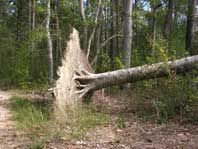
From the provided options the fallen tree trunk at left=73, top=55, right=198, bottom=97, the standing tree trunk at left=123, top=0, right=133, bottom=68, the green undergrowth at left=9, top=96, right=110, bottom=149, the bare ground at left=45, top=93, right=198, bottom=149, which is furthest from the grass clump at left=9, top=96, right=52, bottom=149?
the standing tree trunk at left=123, top=0, right=133, bottom=68

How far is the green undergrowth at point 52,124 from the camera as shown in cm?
606

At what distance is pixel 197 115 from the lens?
6992 millimetres

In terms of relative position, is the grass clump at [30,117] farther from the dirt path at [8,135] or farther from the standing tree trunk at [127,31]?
the standing tree trunk at [127,31]

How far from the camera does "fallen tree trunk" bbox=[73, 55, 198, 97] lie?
8172 mm

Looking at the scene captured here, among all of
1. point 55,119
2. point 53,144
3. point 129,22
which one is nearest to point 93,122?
point 55,119

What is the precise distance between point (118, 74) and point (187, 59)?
1652 millimetres

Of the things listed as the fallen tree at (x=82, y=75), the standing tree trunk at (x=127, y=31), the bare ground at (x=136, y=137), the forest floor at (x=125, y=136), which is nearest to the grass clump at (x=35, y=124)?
the forest floor at (x=125, y=136)

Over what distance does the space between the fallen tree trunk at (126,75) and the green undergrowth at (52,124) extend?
56cm

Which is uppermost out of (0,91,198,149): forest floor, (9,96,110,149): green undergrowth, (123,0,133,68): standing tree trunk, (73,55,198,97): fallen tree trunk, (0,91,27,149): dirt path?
(123,0,133,68): standing tree trunk

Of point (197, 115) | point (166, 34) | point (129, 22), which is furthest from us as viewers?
point (166, 34)

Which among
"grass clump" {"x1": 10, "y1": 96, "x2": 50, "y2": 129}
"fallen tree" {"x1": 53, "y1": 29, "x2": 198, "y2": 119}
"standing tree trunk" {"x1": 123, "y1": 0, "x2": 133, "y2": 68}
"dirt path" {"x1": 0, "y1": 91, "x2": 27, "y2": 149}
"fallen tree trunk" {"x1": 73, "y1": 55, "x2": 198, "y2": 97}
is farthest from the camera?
"standing tree trunk" {"x1": 123, "y1": 0, "x2": 133, "y2": 68}

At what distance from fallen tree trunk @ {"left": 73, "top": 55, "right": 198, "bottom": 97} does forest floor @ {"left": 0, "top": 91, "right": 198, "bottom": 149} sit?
3.72 feet

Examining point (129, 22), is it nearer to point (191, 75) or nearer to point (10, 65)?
point (191, 75)

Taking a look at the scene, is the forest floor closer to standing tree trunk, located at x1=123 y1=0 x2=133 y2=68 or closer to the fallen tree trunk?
the fallen tree trunk
